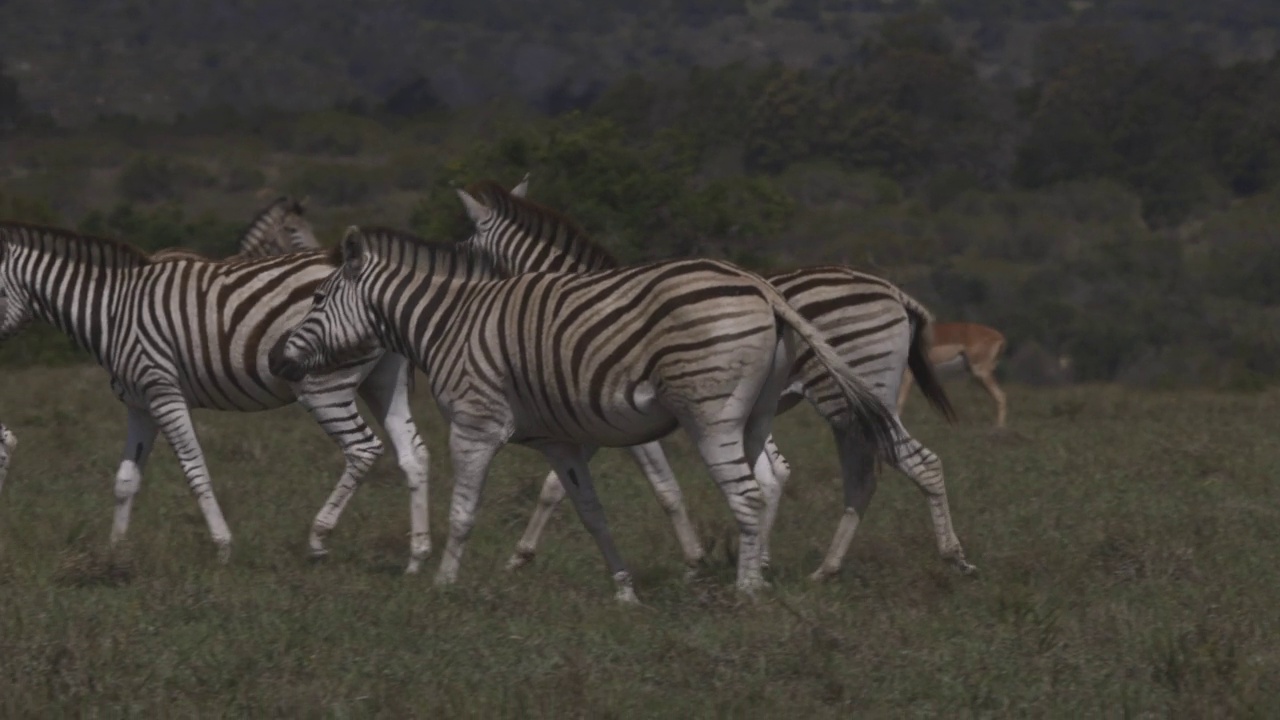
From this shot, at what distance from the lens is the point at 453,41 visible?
113m

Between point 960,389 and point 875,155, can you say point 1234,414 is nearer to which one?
point 960,389

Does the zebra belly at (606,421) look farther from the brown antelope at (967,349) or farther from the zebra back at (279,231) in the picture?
the brown antelope at (967,349)

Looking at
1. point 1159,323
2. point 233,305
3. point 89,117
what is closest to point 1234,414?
point 233,305

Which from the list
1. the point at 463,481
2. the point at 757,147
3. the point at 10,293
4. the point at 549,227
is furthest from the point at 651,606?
the point at 757,147

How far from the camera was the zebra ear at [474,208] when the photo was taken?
353 inches

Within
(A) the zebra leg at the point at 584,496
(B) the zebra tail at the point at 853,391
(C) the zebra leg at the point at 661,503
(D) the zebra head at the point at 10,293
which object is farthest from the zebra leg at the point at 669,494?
(D) the zebra head at the point at 10,293

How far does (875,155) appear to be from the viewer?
61.2 meters

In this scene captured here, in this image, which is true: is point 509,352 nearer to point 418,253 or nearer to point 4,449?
point 418,253

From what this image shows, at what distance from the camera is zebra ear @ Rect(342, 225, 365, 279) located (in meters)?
8.36

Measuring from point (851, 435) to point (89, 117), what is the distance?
7636 cm

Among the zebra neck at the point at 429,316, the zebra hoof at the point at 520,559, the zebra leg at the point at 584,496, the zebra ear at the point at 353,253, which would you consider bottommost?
the zebra hoof at the point at 520,559

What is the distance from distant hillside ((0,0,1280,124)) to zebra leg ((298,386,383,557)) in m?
71.5

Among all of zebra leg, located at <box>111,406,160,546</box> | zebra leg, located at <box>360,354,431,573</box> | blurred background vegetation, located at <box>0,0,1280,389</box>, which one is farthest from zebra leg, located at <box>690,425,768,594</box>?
blurred background vegetation, located at <box>0,0,1280,389</box>

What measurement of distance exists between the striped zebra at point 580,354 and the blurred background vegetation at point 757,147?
13.7 ft
